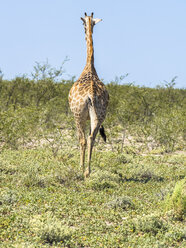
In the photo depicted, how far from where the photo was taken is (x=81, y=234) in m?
5.45

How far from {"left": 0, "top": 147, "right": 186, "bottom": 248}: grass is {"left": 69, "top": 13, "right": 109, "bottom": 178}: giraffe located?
924 millimetres

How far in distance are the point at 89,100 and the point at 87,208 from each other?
9.57 feet

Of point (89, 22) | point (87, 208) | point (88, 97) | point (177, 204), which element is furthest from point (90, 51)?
point (177, 204)

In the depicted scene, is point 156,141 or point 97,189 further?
point 156,141

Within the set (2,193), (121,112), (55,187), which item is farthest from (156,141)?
(2,193)

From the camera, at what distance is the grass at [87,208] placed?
5242 mm

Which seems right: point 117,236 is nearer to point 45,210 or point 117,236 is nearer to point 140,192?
point 45,210

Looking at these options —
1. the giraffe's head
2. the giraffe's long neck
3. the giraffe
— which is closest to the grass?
the giraffe

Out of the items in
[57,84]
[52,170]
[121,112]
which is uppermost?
[57,84]

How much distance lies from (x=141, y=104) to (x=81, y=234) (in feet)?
57.1

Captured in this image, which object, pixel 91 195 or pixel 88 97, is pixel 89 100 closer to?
pixel 88 97

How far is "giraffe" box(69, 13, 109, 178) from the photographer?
8.82 meters

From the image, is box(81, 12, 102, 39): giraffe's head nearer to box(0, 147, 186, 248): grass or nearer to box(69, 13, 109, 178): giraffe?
box(69, 13, 109, 178): giraffe

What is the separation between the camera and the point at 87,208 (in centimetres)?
668
